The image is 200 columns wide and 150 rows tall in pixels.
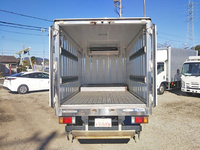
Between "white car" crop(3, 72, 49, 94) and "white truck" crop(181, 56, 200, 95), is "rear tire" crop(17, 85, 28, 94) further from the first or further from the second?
"white truck" crop(181, 56, 200, 95)

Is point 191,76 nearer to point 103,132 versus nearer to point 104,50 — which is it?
point 104,50

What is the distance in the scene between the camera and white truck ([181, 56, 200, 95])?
388 inches

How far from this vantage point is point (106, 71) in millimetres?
7273

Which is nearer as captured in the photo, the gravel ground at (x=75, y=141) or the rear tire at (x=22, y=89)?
the gravel ground at (x=75, y=141)

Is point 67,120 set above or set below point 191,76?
below

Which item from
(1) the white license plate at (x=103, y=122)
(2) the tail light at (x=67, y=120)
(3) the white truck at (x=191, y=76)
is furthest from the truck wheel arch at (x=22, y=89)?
(3) the white truck at (x=191, y=76)

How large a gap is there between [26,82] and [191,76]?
34.3ft

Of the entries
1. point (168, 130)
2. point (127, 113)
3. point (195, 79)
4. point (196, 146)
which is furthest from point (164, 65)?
point (127, 113)

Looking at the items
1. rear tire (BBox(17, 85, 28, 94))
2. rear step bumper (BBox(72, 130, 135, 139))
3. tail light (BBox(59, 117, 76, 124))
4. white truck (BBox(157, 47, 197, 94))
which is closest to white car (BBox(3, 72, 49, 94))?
rear tire (BBox(17, 85, 28, 94))

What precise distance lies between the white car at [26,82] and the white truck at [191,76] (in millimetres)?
9273

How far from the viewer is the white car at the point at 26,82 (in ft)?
37.0

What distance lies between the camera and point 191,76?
10.1 m

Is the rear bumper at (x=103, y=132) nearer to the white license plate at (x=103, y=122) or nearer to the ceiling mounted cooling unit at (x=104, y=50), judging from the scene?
the white license plate at (x=103, y=122)

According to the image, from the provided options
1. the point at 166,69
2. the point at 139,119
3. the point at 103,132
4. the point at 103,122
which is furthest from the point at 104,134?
the point at 166,69
